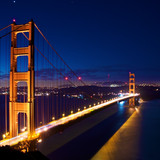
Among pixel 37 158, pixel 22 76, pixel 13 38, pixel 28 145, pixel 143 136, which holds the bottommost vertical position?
pixel 143 136

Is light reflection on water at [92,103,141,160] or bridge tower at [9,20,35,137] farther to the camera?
light reflection on water at [92,103,141,160]

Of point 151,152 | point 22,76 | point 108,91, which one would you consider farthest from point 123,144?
point 108,91

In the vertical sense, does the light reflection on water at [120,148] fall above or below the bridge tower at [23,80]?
below

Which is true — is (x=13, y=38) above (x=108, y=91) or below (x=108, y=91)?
above

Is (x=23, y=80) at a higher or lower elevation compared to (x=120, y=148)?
higher

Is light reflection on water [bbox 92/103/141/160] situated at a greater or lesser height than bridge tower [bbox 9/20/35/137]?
lesser

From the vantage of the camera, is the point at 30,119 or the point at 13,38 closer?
the point at 30,119

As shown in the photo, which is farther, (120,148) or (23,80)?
(120,148)

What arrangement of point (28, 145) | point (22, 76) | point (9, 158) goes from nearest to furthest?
point (9, 158) < point (28, 145) < point (22, 76)

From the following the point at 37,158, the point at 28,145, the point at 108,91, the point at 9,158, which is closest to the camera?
the point at 9,158

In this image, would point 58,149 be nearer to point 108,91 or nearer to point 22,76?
point 22,76

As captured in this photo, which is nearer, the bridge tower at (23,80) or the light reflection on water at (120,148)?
the bridge tower at (23,80)
